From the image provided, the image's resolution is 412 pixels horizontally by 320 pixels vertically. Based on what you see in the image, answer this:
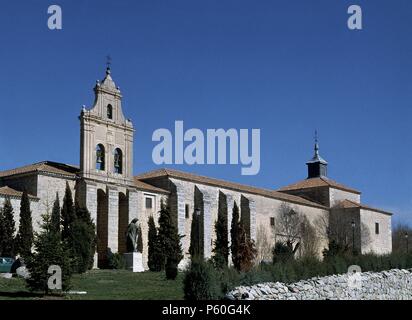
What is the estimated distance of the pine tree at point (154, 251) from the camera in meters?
37.7

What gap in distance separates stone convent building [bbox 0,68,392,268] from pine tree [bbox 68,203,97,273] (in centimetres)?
124

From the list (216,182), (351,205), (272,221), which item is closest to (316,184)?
(351,205)

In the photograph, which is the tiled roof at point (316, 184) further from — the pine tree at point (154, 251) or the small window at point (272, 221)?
the pine tree at point (154, 251)

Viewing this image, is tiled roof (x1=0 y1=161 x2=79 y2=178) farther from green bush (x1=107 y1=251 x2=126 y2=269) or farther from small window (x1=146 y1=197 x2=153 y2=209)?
small window (x1=146 y1=197 x2=153 y2=209)

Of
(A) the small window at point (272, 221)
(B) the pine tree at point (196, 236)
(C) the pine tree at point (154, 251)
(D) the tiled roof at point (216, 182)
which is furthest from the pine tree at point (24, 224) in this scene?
(A) the small window at point (272, 221)

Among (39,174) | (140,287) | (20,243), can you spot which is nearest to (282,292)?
(140,287)

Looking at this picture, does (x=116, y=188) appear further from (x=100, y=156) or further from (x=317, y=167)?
(x=317, y=167)

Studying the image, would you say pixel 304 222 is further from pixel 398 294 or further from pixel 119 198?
pixel 398 294

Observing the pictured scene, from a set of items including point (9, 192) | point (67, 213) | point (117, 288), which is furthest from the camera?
point (67, 213)

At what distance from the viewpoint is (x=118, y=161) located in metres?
41.5

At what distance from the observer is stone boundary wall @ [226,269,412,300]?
699 inches

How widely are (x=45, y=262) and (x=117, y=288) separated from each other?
11.2 feet

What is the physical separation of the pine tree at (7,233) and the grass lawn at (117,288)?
28.3 ft

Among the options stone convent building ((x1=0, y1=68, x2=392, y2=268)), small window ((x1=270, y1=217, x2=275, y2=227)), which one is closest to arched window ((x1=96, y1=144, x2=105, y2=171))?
stone convent building ((x1=0, y1=68, x2=392, y2=268))
